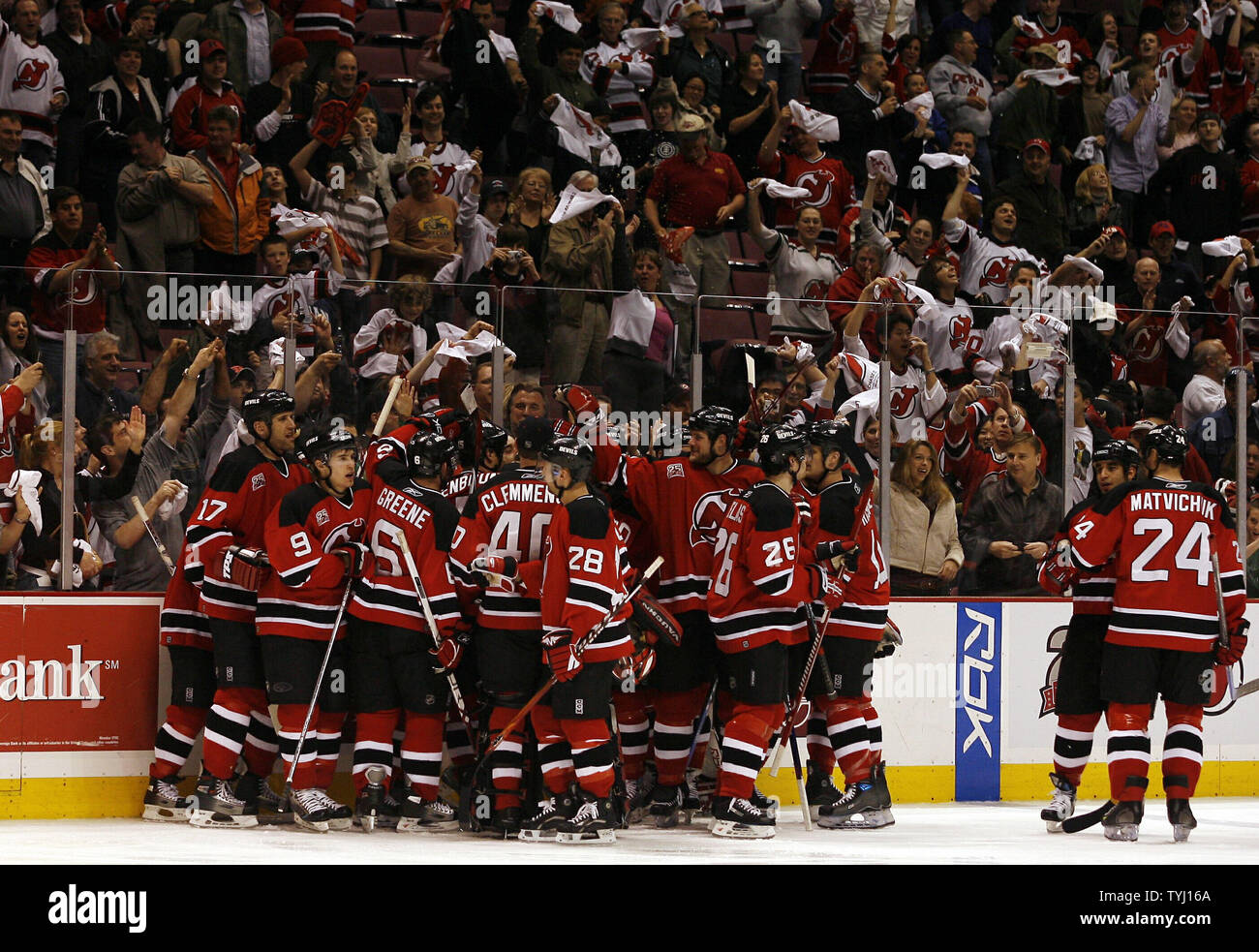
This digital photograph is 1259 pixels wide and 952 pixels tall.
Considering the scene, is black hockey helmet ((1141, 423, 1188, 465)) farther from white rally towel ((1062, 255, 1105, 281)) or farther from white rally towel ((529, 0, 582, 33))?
white rally towel ((529, 0, 582, 33))

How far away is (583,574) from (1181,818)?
8.65ft

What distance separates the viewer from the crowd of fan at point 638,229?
7.49 meters

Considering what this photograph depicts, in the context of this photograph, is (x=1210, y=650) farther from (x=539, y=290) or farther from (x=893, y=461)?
(x=539, y=290)

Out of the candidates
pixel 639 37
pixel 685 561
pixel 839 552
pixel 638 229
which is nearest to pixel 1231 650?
pixel 839 552

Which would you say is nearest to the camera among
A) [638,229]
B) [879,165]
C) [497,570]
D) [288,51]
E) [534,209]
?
[497,570]

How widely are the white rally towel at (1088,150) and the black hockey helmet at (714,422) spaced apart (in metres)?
6.36

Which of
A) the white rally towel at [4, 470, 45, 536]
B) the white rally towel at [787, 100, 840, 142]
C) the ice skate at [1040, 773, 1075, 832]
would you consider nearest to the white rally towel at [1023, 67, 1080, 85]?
the white rally towel at [787, 100, 840, 142]

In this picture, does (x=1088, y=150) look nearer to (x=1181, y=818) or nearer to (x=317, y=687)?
(x=1181, y=818)

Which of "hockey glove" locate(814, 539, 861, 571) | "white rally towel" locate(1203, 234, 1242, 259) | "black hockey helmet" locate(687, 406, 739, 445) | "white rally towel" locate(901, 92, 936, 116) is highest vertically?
"white rally towel" locate(901, 92, 936, 116)

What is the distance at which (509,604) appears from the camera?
692 cm

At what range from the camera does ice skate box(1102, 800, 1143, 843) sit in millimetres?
7070

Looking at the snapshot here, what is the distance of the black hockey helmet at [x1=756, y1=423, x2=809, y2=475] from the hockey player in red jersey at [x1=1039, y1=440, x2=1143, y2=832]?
1.26 metres

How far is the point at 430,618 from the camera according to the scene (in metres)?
6.89

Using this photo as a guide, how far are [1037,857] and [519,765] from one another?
200 centimetres
